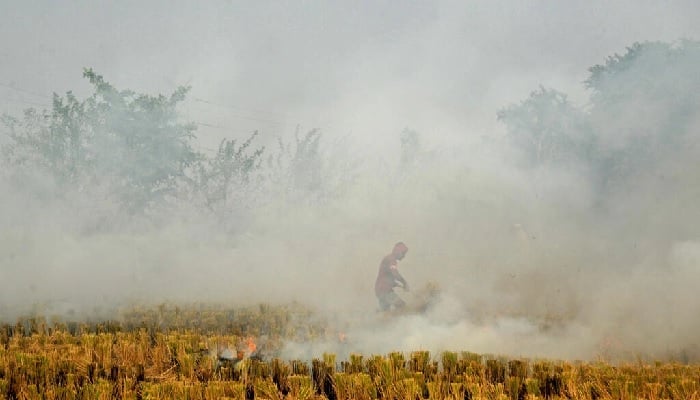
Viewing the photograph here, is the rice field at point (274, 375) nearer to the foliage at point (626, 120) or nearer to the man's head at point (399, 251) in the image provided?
the man's head at point (399, 251)

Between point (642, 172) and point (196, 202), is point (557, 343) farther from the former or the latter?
point (196, 202)

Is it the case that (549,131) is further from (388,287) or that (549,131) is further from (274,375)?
(274,375)

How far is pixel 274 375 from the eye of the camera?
5797mm

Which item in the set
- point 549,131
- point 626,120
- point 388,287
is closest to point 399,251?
point 388,287

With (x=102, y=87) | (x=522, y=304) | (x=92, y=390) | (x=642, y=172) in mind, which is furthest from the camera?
(x=102, y=87)

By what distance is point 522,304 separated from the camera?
12836mm

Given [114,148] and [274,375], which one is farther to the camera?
[114,148]

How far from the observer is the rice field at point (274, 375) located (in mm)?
4906

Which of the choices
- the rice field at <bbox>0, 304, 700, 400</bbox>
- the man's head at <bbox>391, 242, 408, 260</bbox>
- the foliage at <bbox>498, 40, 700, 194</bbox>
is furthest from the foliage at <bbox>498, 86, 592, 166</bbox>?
the rice field at <bbox>0, 304, 700, 400</bbox>

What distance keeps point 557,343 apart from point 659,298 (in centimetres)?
223

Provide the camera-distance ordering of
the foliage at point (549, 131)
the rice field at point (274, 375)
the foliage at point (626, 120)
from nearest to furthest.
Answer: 1. the rice field at point (274, 375)
2. the foliage at point (626, 120)
3. the foliage at point (549, 131)

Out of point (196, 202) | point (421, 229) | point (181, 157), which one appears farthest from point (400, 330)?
point (196, 202)

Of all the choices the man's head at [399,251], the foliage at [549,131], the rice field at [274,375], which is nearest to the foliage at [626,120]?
the foliage at [549,131]

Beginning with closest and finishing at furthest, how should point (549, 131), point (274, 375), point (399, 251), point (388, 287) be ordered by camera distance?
point (274, 375), point (388, 287), point (399, 251), point (549, 131)
